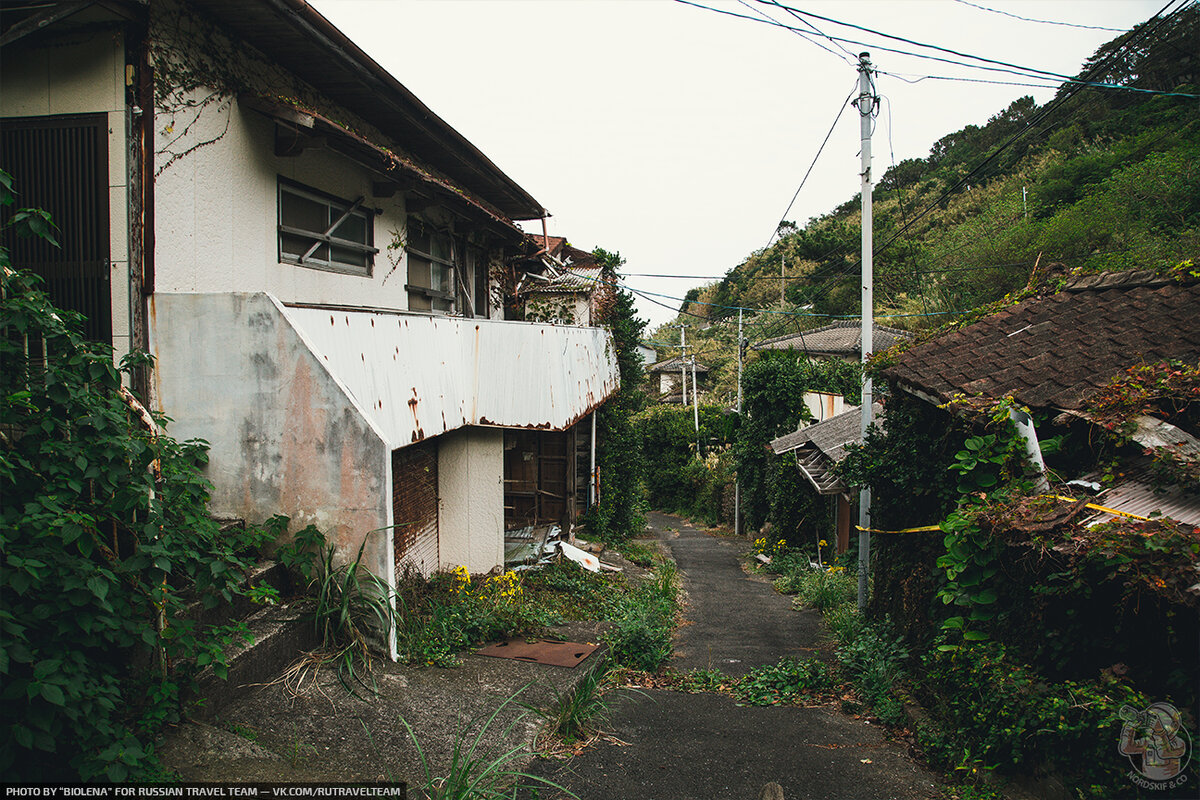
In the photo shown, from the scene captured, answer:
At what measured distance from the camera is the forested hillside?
62.8 feet

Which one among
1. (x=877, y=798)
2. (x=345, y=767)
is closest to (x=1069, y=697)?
(x=877, y=798)

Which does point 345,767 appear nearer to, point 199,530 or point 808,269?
point 199,530

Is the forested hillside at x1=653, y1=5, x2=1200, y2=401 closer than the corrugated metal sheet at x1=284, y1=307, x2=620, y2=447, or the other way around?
the corrugated metal sheet at x1=284, y1=307, x2=620, y2=447

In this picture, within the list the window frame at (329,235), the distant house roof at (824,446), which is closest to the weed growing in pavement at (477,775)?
the window frame at (329,235)

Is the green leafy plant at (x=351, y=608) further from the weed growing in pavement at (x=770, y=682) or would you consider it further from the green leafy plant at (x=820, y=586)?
the green leafy plant at (x=820, y=586)

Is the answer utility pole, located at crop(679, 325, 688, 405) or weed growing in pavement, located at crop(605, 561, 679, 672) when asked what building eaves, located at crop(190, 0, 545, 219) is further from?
utility pole, located at crop(679, 325, 688, 405)

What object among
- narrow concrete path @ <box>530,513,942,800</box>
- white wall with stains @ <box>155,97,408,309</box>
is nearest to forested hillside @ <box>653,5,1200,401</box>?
→ narrow concrete path @ <box>530,513,942,800</box>

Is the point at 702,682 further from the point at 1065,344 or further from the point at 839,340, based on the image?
the point at 839,340

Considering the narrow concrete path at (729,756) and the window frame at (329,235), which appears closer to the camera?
the narrow concrete path at (729,756)

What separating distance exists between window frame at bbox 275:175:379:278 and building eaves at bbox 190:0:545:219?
120 centimetres

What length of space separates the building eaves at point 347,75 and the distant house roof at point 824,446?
887 centimetres

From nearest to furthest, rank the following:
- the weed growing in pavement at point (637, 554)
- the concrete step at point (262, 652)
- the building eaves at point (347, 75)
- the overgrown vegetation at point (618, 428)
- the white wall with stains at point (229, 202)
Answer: the concrete step at point (262, 652)
the white wall with stains at point (229, 202)
the building eaves at point (347, 75)
the weed growing in pavement at point (637, 554)
the overgrown vegetation at point (618, 428)

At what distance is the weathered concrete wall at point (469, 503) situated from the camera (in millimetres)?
7785

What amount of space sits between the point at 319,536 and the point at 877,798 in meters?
4.25
